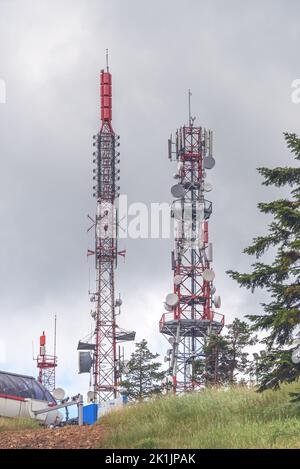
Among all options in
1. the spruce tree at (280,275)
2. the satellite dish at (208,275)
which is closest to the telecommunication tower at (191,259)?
the satellite dish at (208,275)

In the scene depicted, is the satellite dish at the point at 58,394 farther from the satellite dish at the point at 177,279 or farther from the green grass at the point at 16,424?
the satellite dish at the point at 177,279

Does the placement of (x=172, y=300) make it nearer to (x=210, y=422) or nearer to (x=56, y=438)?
(x=210, y=422)

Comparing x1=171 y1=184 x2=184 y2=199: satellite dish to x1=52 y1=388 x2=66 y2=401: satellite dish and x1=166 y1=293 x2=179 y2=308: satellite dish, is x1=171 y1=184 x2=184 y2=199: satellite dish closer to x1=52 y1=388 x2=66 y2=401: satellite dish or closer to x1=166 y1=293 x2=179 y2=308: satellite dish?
x1=166 y1=293 x2=179 y2=308: satellite dish

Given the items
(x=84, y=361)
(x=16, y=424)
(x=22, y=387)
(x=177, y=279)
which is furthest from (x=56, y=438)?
(x=177, y=279)

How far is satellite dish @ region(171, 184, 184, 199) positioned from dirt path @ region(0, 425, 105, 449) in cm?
4084

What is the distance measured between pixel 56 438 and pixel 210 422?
3939 millimetres

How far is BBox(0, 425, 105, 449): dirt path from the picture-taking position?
69.4 feet

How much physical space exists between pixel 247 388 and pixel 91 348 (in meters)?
36.7

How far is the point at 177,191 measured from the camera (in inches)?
2499

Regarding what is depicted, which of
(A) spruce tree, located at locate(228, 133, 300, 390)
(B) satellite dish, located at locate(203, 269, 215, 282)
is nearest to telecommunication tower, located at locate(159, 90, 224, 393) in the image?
(B) satellite dish, located at locate(203, 269, 215, 282)

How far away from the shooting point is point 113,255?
209 ft

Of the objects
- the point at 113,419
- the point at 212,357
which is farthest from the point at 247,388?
the point at 212,357
